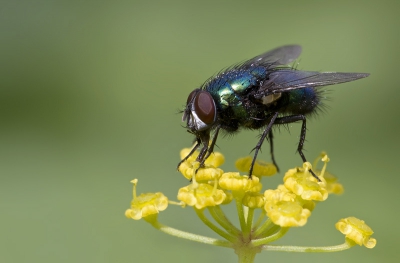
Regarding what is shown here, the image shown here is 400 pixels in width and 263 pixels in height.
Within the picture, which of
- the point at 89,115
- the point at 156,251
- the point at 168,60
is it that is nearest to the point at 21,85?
the point at 89,115

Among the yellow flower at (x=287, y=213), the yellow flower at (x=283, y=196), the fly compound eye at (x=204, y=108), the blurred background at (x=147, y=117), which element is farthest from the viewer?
the blurred background at (x=147, y=117)

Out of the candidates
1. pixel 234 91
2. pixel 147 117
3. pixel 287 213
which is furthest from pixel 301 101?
pixel 147 117

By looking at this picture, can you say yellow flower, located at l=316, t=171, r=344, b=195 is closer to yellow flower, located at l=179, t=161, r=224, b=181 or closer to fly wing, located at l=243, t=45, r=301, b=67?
yellow flower, located at l=179, t=161, r=224, b=181

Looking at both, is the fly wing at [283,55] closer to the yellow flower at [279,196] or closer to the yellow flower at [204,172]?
the yellow flower at [204,172]

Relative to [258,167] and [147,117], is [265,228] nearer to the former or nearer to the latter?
[258,167]

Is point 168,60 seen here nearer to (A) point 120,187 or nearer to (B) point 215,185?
(A) point 120,187

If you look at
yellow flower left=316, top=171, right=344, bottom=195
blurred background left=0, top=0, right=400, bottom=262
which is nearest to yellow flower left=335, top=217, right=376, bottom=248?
yellow flower left=316, top=171, right=344, bottom=195

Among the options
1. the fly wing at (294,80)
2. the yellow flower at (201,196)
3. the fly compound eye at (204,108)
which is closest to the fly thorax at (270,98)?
the fly wing at (294,80)
